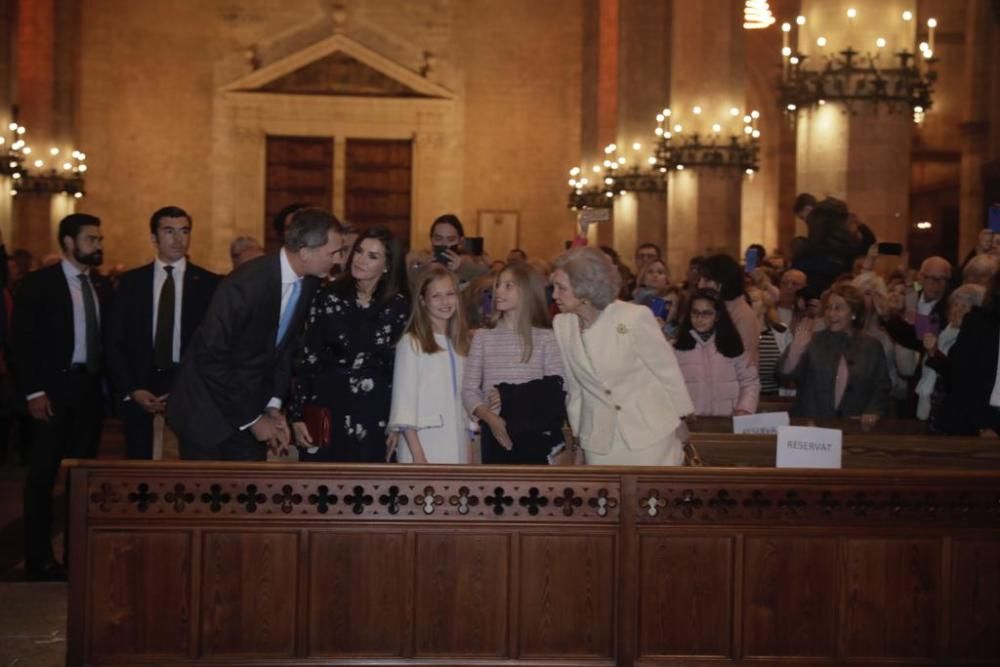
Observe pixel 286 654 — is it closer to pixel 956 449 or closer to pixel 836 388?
pixel 956 449

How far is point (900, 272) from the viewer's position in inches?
521

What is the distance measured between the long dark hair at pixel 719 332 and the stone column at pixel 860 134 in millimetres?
5689

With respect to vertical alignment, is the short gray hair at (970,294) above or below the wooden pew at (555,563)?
above

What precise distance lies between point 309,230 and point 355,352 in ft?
3.13

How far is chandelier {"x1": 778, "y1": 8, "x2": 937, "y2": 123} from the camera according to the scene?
47.4 feet

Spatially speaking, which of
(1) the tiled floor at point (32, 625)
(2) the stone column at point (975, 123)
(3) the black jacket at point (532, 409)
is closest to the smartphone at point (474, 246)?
(3) the black jacket at point (532, 409)

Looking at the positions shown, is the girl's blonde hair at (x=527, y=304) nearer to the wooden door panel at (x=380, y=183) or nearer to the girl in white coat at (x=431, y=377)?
the girl in white coat at (x=431, y=377)

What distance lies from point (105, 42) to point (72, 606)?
28.8 m

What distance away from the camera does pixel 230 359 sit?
6742mm

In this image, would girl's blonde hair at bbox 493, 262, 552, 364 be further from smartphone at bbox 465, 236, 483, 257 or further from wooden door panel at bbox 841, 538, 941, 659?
smartphone at bbox 465, 236, 483, 257

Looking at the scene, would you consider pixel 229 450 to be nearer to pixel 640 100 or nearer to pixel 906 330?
pixel 906 330

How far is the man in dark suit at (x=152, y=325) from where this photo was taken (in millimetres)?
8555

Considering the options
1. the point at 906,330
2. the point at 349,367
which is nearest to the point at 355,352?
the point at 349,367

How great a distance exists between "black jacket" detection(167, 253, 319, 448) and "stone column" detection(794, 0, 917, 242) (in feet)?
29.9
